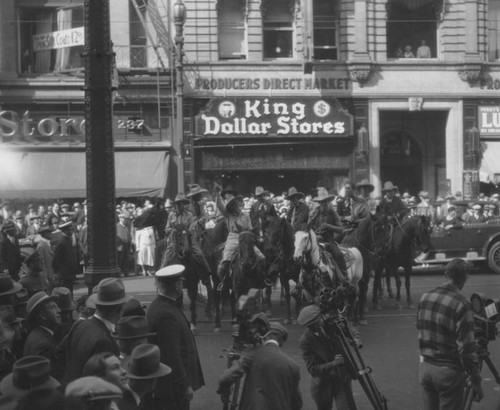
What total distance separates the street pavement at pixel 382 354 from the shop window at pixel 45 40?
15126 mm

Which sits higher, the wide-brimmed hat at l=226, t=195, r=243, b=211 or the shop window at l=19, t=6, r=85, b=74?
the shop window at l=19, t=6, r=85, b=74

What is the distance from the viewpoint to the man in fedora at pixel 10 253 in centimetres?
1780

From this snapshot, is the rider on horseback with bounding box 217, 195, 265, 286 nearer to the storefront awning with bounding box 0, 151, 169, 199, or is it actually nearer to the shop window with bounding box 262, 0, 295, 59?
the storefront awning with bounding box 0, 151, 169, 199

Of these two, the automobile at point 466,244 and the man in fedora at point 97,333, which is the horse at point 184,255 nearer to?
the man in fedora at point 97,333

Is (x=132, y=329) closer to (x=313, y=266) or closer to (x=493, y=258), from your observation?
(x=313, y=266)

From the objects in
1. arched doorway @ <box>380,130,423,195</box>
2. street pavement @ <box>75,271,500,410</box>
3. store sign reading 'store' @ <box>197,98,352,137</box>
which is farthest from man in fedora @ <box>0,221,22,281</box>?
arched doorway @ <box>380,130,423,195</box>

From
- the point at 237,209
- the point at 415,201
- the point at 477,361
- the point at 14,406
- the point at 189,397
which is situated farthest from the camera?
the point at 415,201

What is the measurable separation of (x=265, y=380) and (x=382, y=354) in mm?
7381

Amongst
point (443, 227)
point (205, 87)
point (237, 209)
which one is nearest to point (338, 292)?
point (237, 209)

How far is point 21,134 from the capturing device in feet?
110

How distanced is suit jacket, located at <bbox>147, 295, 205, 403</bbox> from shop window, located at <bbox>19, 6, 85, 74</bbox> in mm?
27076

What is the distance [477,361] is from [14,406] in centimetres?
491

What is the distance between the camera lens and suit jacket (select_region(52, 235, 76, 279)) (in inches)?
680

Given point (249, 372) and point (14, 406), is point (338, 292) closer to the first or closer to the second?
point (249, 372)
